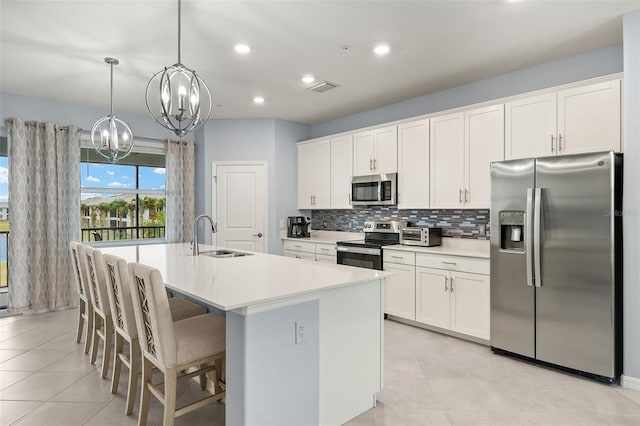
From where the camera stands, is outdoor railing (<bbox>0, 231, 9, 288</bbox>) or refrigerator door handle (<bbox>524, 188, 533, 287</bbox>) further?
outdoor railing (<bbox>0, 231, 9, 288</bbox>)

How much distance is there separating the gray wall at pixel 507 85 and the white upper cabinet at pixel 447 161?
46 cm

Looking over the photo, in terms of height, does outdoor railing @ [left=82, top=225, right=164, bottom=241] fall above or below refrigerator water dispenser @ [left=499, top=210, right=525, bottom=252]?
below

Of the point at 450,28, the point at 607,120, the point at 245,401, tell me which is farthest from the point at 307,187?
the point at 245,401

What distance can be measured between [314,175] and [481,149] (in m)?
2.58

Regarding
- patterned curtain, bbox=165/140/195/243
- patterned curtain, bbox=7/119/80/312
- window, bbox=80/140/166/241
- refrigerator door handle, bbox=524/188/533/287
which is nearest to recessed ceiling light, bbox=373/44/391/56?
refrigerator door handle, bbox=524/188/533/287

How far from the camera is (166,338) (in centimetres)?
192

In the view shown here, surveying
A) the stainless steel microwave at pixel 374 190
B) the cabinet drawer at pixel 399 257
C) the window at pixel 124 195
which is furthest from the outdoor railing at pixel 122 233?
the cabinet drawer at pixel 399 257

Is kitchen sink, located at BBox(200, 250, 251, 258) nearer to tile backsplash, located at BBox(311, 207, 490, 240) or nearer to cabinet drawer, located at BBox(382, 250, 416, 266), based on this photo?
cabinet drawer, located at BBox(382, 250, 416, 266)

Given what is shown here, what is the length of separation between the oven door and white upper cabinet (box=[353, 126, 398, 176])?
3.32 ft

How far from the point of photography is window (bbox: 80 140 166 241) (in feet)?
17.4

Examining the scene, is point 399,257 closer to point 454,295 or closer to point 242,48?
point 454,295

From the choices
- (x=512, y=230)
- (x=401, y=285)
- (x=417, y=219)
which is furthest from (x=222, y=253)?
(x=512, y=230)

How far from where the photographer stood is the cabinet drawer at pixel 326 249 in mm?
4957

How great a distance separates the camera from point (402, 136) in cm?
445
